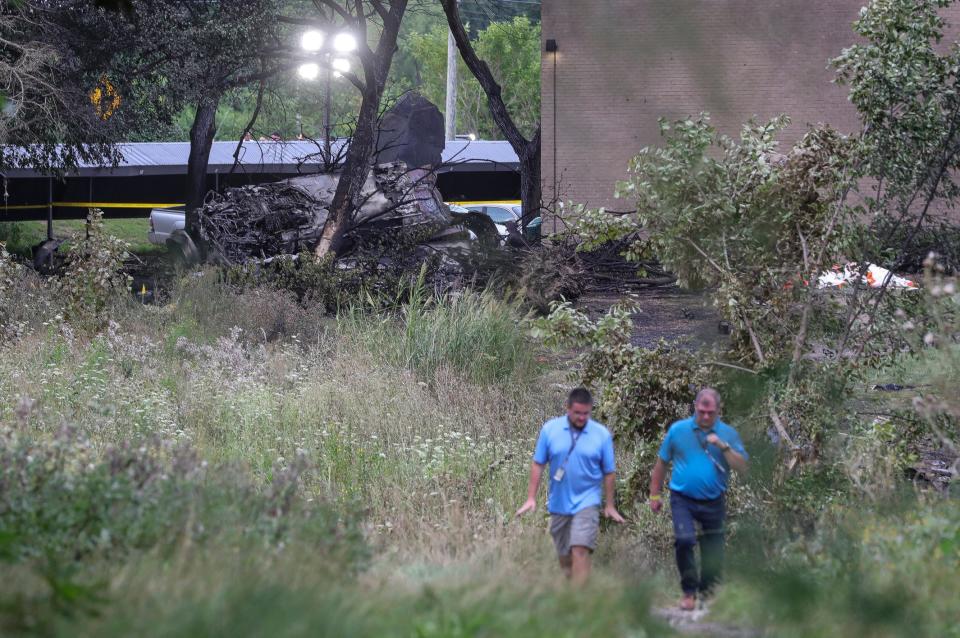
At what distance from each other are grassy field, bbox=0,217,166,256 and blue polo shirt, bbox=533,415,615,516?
874 inches

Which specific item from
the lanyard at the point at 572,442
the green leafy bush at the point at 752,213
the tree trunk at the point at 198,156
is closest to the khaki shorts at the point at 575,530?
the lanyard at the point at 572,442

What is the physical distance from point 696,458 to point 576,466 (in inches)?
34.7

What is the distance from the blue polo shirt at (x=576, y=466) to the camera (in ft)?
24.4

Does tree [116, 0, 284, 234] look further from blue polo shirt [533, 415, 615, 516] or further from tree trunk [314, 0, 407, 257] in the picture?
blue polo shirt [533, 415, 615, 516]

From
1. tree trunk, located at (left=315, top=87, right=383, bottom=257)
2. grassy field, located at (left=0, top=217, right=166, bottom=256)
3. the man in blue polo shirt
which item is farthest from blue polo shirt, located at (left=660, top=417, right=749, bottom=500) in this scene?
grassy field, located at (left=0, top=217, right=166, bottom=256)

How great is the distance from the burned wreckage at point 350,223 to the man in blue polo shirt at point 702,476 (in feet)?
36.5

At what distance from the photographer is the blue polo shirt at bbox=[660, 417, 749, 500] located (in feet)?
25.2

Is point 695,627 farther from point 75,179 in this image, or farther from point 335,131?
point 335,131

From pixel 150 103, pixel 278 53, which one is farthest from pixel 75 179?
pixel 278 53

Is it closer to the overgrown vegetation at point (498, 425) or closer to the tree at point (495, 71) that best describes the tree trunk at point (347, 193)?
the overgrown vegetation at point (498, 425)

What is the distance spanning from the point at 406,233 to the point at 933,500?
505 inches

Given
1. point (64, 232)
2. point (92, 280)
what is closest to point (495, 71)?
point (64, 232)

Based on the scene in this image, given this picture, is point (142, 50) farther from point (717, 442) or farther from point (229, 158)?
point (717, 442)

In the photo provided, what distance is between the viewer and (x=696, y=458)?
25.2 feet
